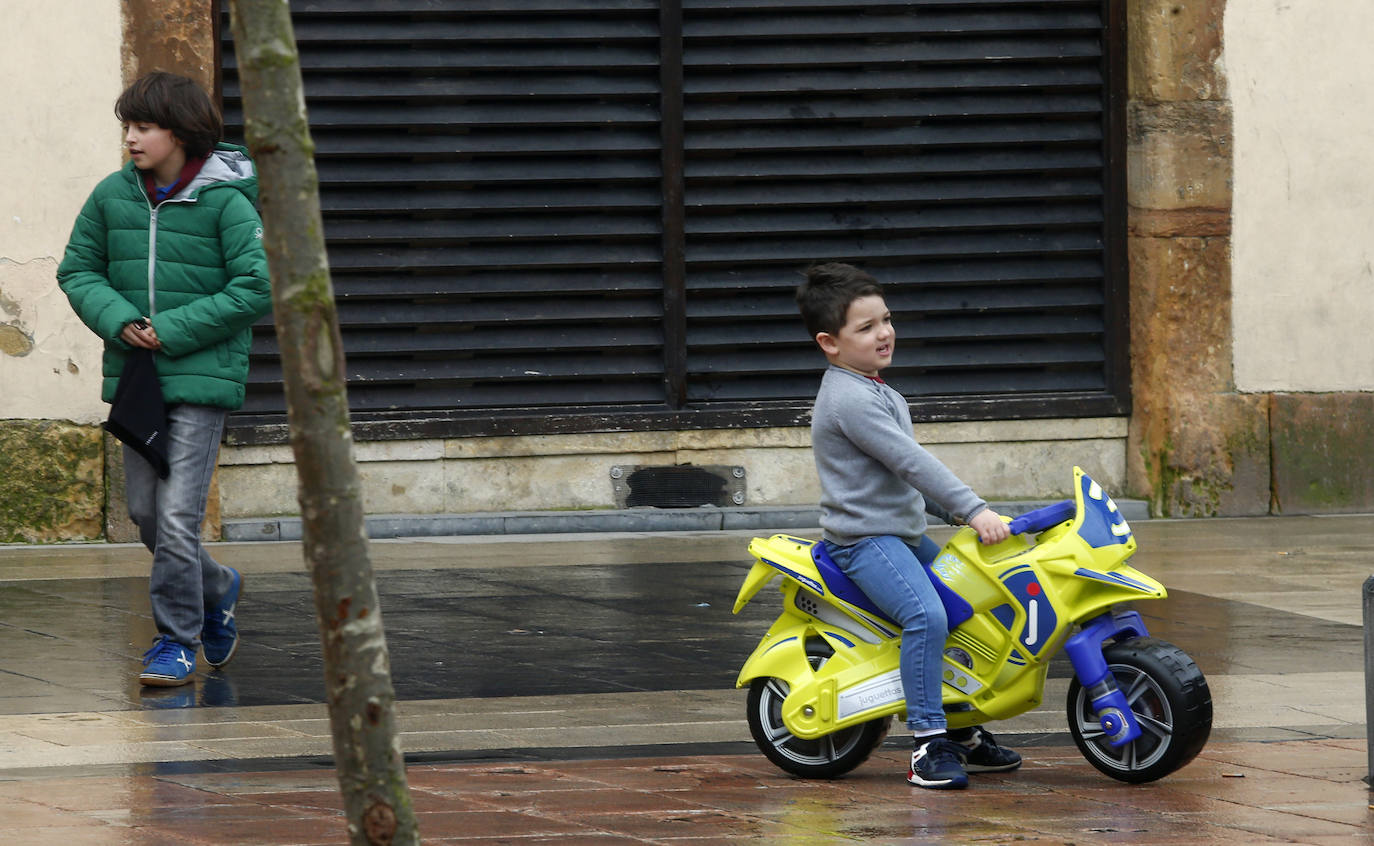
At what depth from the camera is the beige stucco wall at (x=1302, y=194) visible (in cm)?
1088

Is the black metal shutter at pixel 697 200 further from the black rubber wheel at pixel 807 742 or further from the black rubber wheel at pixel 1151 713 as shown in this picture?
the black rubber wheel at pixel 1151 713

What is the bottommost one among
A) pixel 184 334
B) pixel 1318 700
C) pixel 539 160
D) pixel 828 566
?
pixel 1318 700

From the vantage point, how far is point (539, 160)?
10.5 metres

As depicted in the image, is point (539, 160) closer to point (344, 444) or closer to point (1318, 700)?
point (1318, 700)

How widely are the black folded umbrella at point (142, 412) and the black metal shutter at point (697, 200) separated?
12.6 ft

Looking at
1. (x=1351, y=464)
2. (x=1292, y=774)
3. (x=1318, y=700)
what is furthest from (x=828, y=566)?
(x=1351, y=464)

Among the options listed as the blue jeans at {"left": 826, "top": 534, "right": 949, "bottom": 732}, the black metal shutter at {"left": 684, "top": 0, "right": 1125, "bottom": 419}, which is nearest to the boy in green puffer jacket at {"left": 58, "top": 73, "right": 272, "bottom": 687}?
the blue jeans at {"left": 826, "top": 534, "right": 949, "bottom": 732}

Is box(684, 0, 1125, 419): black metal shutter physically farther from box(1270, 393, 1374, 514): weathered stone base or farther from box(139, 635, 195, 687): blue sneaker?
box(139, 635, 195, 687): blue sneaker

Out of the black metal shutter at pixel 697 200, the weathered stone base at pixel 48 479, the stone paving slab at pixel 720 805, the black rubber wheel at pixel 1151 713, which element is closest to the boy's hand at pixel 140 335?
the stone paving slab at pixel 720 805

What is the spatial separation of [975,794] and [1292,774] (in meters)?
0.81

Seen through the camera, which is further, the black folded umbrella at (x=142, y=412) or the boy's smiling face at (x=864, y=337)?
the black folded umbrella at (x=142, y=412)

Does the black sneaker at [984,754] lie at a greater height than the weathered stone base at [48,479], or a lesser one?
lesser

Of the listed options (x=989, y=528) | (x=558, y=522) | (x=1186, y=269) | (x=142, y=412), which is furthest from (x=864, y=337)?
(x=1186, y=269)

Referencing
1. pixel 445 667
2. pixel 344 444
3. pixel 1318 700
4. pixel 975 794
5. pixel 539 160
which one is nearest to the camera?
pixel 344 444
